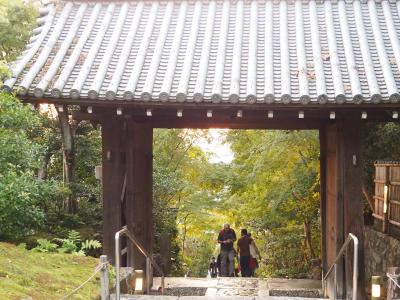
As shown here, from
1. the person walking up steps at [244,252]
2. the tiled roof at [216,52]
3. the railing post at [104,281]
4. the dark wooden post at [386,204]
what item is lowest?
the person walking up steps at [244,252]

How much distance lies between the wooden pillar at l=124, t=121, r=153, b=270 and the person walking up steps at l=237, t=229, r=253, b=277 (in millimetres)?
3933

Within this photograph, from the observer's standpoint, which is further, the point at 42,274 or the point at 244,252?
the point at 244,252

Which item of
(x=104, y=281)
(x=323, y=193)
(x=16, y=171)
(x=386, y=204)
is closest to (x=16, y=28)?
(x=16, y=171)

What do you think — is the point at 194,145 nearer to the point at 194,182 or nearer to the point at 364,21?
the point at 194,182

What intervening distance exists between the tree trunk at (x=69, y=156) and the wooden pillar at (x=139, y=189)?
124 inches

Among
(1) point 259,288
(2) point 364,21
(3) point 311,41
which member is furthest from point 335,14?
(1) point 259,288

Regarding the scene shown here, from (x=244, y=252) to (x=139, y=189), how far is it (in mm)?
5303

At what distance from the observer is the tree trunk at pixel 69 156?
44.4ft

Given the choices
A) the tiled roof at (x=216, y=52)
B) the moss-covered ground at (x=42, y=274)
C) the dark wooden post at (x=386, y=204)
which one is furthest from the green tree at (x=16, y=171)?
the dark wooden post at (x=386, y=204)

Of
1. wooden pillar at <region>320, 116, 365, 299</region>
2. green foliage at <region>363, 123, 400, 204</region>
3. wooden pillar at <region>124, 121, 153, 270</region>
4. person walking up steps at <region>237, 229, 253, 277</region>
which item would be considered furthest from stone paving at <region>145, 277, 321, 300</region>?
green foliage at <region>363, 123, 400, 204</region>

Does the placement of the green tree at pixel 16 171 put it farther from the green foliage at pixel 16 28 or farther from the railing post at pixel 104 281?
the green foliage at pixel 16 28

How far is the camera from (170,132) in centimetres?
1811

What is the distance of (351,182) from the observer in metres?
8.81

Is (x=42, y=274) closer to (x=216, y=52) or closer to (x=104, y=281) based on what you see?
(x=104, y=281)
